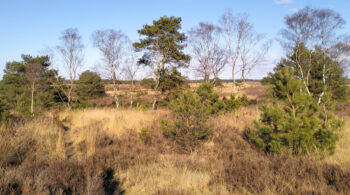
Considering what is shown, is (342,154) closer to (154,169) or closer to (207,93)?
(154,169)

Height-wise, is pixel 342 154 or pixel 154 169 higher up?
pixel 342 154

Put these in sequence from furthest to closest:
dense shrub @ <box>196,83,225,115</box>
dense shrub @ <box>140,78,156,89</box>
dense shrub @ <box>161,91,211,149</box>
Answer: dense shrub @ <box>140,78,156,89</box> < dense shrub @ <box>196,83,225,115</box> < dense shrub @ <box>161,91,211,149</box>

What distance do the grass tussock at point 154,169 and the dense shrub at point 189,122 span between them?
261 mm

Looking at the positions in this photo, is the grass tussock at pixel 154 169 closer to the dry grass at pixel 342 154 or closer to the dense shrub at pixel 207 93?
the dry grass at pixel 342 154

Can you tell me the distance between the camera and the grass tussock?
9.77ft

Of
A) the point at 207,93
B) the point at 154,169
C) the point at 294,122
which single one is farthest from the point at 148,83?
the point at 294,122

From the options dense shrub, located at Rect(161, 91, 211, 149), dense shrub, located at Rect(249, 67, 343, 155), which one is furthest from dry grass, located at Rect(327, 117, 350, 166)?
dense shrub, located at Rect(161, 91, 211, 149)

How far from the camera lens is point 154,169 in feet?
13.3

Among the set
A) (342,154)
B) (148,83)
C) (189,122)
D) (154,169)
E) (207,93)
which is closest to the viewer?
(154,169)

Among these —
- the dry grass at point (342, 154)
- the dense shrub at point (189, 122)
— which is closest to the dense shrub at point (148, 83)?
the dense shrub at point (189, 122)

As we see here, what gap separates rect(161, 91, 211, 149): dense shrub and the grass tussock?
0.26 meters

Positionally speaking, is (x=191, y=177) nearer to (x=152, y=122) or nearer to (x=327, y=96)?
(x=327, y=96)

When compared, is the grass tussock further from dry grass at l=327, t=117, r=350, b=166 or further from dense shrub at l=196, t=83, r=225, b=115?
dense shrub at l=196, t=83, r=225, b=115

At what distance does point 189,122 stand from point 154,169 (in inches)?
67.8
